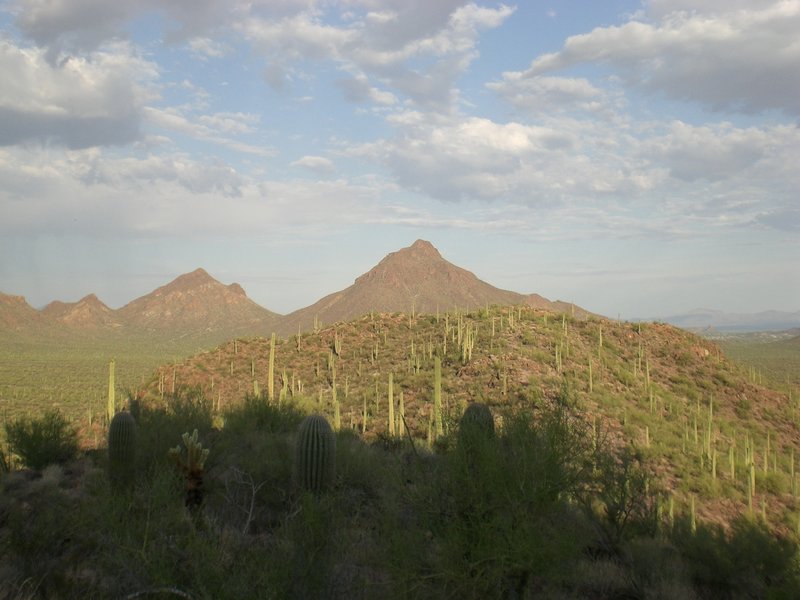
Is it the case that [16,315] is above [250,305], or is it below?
below

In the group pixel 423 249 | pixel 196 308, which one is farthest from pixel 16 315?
pixel 423 249

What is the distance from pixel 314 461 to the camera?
9328 millimetres

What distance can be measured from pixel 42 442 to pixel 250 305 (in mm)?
156813

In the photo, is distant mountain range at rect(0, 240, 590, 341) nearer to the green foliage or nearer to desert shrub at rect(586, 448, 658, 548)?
desert shrub at rect(586, 448, 658, 548)

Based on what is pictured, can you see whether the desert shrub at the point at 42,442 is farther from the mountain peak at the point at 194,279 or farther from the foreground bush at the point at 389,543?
the mountain peak at the point at 194,279

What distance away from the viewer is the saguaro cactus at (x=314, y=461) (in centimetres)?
931

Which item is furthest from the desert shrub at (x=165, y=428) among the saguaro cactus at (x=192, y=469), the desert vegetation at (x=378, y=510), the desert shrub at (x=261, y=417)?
the saguaro cactus at (x=192, y=469)

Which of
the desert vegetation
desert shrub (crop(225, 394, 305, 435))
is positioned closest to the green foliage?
the desert vegetation

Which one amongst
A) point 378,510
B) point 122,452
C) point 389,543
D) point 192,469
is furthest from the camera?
point 122,452

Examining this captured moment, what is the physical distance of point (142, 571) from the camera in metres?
5.30

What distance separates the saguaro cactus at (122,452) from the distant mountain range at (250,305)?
92.2 meters

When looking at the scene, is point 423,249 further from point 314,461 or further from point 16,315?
point 314,461

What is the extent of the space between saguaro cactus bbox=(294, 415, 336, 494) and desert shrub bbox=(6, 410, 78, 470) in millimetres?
6514

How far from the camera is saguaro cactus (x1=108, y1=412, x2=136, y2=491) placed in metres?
9.48
